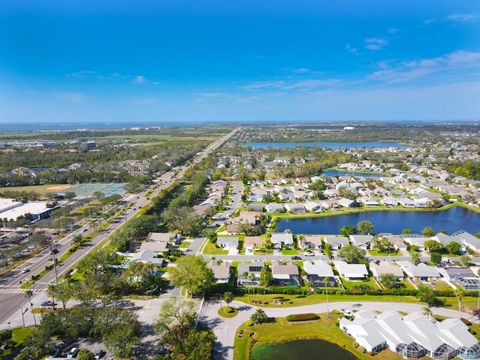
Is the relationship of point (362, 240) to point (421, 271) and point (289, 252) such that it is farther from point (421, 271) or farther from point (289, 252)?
point (289, 252)

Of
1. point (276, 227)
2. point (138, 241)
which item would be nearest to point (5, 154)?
point (138, 241)

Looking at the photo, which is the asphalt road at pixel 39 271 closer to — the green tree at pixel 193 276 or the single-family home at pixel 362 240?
the green tree at pixel 193 276

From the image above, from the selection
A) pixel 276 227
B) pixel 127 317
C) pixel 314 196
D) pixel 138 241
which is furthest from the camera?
pixel 314 196

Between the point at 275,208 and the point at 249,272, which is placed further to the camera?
the point at 275,208

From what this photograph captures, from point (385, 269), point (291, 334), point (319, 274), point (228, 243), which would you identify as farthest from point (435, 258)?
point (228, 243)

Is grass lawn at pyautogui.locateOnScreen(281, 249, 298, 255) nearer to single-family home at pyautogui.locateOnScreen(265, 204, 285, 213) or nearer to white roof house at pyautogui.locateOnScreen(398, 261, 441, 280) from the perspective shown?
white roof house at pyautogui.locateOnScreen(398, 261, 441, 280)

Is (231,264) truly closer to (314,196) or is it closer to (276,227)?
(276,227)
